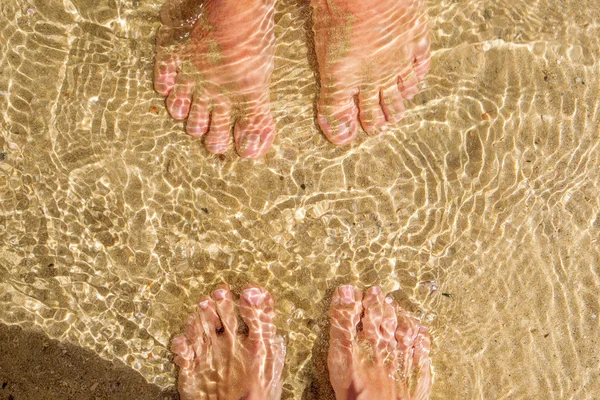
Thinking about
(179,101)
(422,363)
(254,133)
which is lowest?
(422,363)

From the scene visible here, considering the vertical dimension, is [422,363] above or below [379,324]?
below

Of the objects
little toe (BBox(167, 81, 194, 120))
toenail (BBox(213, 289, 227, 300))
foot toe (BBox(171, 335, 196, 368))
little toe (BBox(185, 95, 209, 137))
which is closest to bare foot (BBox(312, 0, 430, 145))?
little toe (BBox(185, 95, 209, 137))

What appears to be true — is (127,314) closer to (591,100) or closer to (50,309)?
(50,309)

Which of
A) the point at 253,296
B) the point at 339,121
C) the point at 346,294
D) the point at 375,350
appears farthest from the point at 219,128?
the point at 375,350

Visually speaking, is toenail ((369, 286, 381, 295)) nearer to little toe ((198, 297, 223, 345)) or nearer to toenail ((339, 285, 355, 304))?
toenail ((339, 285, 355, 304))

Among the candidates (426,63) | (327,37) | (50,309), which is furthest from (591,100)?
(50,309)

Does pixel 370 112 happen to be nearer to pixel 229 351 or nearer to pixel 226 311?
pixel 226 311

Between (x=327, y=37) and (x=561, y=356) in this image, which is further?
(x=561, y=356)
